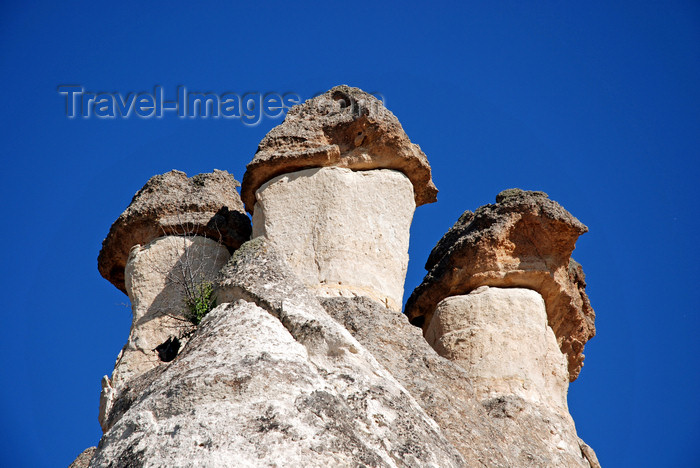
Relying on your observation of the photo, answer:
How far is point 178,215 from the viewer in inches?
386

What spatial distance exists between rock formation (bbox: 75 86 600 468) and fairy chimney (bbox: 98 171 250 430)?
22 millimetres

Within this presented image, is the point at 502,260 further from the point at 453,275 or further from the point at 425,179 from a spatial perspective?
the point at 425,179

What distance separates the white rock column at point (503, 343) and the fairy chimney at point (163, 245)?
271 centimetres

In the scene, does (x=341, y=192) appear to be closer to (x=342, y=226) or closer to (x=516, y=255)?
(x=342, y=226)

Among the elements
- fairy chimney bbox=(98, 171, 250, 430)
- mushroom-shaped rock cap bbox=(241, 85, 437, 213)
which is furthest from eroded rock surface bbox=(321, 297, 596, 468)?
fairy chimney bbox=(98, 171, 250, 430)

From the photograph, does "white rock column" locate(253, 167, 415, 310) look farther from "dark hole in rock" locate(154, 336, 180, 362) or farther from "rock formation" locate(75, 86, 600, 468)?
"dark hole in rock" locate(154, 336, 180, 362)

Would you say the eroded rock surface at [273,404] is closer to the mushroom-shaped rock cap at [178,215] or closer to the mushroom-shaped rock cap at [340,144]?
the mushroom-shaped rock cap at [340,144]

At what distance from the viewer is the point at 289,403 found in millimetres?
5141

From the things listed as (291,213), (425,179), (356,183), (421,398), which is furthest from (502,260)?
(421,398)

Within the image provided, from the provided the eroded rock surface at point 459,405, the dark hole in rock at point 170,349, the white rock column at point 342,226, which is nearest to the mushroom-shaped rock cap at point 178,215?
the white rock column at point 342,226

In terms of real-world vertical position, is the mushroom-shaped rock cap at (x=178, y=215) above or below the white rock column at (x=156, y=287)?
above

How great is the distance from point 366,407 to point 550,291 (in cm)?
505

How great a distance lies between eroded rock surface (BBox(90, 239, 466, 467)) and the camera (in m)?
4.82

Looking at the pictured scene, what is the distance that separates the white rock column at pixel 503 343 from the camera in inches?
352
